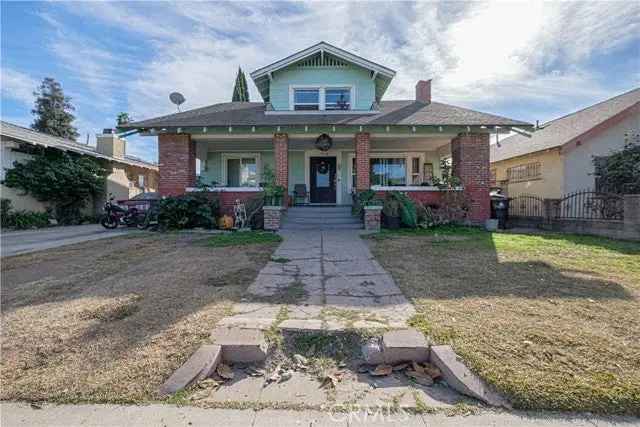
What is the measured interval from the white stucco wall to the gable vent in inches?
378

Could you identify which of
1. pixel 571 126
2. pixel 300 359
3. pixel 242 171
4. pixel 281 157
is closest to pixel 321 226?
pixel 281 157

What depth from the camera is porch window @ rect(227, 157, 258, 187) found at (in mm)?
15087

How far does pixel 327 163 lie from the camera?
571 inches

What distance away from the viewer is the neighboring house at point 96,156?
1323 cm

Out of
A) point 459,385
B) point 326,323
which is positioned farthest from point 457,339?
point 326,323

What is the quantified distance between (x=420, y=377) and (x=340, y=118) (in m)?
10.7

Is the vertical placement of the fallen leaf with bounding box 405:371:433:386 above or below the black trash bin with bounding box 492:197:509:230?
below

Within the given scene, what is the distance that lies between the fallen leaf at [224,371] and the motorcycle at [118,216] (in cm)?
1196

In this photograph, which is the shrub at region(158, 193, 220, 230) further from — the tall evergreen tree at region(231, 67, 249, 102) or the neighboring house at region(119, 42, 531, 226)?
the tall evergreen tree at region(231, 67, 249, 102)

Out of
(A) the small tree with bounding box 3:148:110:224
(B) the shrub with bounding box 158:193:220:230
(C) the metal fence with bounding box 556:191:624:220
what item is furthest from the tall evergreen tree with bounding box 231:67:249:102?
(C) the metal fence with bounding box 556:191:624:220

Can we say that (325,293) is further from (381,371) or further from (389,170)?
(389,170)

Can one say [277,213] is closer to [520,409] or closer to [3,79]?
[520,409]

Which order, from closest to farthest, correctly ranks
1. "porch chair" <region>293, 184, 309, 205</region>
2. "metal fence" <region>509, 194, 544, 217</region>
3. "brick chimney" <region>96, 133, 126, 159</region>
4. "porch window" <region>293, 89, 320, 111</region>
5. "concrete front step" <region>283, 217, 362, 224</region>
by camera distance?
"concrete front step" <region>283, 217, 362, 224</region>, "metal fence" <region>509, 194, 544, 217</region>, "porch window" <region>293, 89, 320, 111</region>, "porch chair" <region>293, 184, 309, 205</region>, "brick chimney" <region>96, 133, 126, 159</region>

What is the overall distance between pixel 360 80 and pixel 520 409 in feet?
43.2
